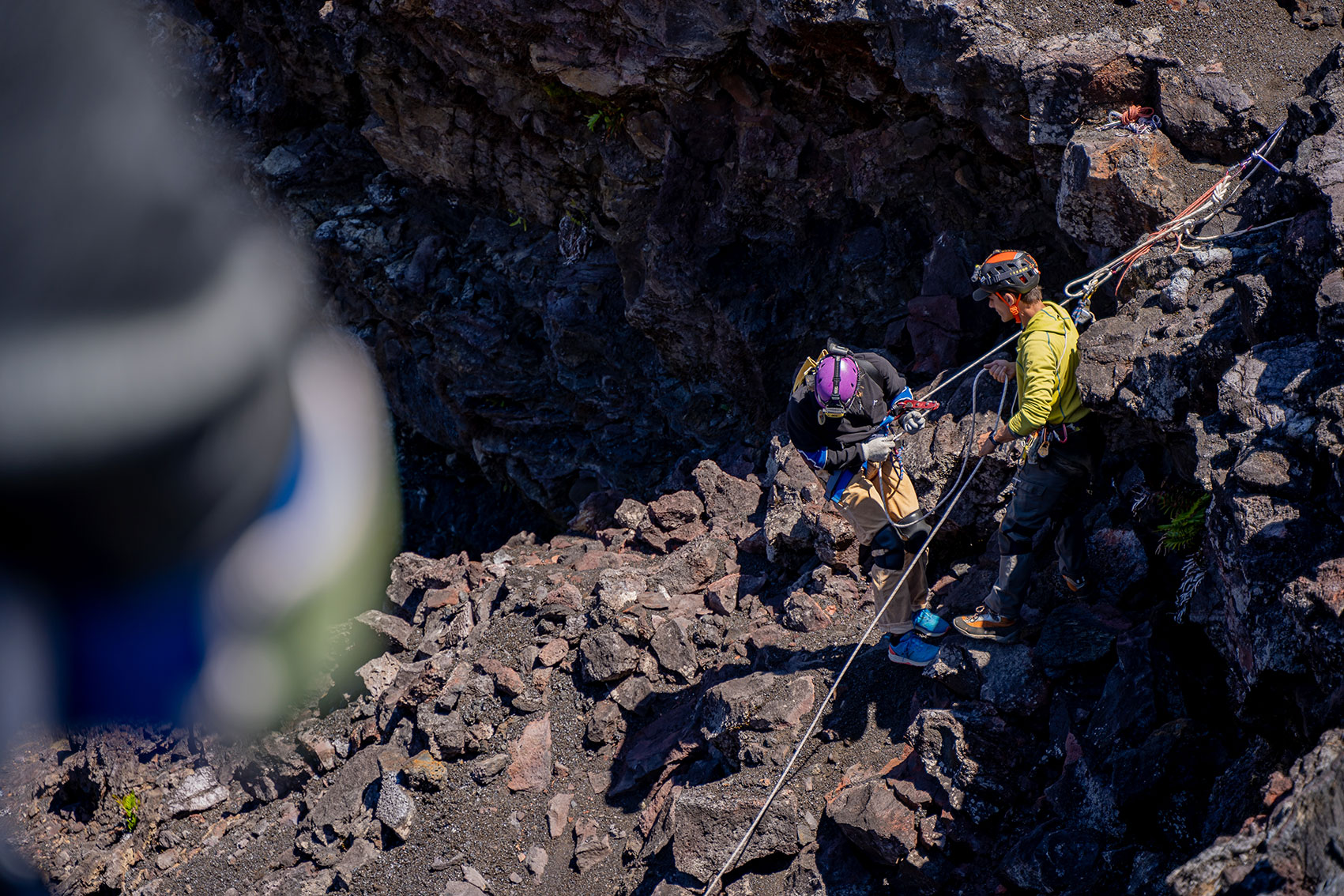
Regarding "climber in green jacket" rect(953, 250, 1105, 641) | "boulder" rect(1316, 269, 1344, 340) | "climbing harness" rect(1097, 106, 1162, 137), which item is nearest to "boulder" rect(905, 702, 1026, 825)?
"climber in green jacket" rect(953, 250, 1105, 641)

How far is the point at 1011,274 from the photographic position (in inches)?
205

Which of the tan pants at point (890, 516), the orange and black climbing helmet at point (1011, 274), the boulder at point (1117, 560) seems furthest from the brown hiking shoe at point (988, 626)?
the orange and black climbing helmet at point (1011, 274)

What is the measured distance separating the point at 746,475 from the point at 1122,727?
253 inches

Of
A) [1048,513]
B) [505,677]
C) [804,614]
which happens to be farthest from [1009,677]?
[505,677]

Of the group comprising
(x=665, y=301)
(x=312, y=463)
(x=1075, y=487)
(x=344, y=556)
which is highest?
(x=1075, y=487)

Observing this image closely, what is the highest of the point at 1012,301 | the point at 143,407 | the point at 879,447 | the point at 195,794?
the point at 1012,301

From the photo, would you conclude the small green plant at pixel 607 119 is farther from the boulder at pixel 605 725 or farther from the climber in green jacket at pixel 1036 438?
the boulder at pixel 605 725

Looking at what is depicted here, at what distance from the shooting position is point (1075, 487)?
18.0 feet

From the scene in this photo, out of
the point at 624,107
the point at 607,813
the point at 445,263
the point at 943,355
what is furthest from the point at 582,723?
the point at 445,263

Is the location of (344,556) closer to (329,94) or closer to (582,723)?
(329,94)

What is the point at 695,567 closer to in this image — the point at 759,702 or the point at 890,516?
the point at 759,702

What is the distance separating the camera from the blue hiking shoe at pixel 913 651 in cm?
606

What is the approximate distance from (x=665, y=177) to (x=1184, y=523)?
769cm

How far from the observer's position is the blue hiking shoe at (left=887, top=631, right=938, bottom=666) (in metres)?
6.06
